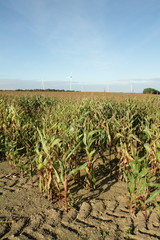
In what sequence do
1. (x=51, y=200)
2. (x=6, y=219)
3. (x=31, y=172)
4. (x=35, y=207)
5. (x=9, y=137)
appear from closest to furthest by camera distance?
(x=6, y=219) → (x=35, y=207) → (x=51, y=200) → (x=31, y=172) → (x=9, y=137)

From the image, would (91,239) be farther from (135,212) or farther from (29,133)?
(29,133)

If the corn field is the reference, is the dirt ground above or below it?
below

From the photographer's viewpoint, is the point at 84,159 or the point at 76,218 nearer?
the point at 76,218

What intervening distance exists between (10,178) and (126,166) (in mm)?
1720

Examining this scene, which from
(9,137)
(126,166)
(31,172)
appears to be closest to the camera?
(126,166)

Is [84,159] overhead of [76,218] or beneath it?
overhead

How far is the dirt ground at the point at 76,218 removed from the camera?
174cm

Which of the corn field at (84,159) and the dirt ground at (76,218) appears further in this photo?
the corn field at (84,159)

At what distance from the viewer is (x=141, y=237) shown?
1690 mm

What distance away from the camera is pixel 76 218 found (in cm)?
198

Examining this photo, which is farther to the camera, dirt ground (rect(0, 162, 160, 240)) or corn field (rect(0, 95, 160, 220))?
corn field (rect(0, 95, 160, 220))

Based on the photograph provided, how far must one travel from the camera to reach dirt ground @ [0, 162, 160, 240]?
5.70 ft

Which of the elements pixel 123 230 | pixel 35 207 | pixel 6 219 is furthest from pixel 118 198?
pixel 6 219

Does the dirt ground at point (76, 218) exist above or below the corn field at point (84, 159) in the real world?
Result: below
